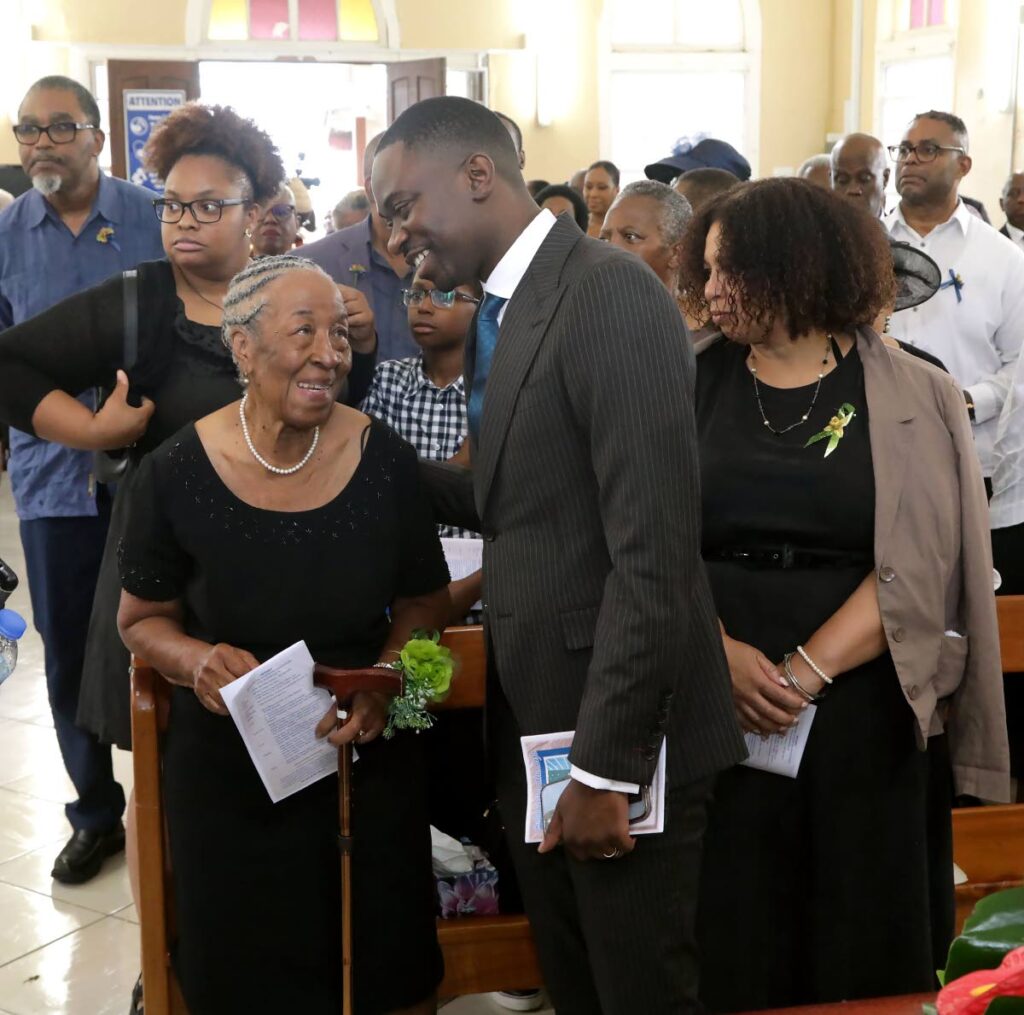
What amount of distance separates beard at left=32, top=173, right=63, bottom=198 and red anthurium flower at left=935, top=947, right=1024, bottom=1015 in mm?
3501

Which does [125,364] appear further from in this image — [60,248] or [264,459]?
[60,248]

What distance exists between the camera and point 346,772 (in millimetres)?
2227

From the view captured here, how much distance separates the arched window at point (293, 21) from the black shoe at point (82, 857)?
11990mm

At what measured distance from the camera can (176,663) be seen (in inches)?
85.9

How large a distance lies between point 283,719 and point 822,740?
914 millimetres

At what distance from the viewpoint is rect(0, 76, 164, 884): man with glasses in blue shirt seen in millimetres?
3566

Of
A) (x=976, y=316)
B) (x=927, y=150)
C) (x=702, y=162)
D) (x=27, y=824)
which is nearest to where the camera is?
(x=976, y=316)

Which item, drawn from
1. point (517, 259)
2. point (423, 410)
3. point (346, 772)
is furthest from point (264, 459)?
point (423, 410)

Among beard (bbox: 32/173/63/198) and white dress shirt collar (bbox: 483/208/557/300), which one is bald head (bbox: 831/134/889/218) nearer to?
beard (bbox: 32/173/63/198)

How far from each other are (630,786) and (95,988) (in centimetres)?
191

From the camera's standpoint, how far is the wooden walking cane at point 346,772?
2148 millimetres

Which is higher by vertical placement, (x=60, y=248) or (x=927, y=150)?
(x=927, y=150)

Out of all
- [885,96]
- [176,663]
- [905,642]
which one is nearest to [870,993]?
[905,642]

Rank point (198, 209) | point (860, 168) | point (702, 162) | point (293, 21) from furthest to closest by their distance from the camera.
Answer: point (293, 21), point (702, 162), point (860, 168), point (198, 209)
